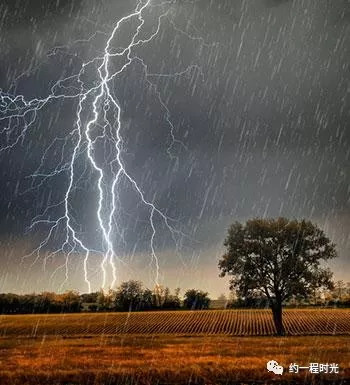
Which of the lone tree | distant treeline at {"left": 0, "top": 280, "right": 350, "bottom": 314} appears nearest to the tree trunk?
the lone tree

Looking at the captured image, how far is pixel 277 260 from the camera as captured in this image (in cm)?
4125

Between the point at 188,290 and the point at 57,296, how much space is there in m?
20.7

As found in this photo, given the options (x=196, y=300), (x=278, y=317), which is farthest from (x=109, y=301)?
(x=278, y=317)

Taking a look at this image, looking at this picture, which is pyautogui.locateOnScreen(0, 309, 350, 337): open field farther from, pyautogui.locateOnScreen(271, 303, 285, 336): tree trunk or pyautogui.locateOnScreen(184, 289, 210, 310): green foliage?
pyautogui.locateOnScreen(184, 289, 210, 310): green foliage

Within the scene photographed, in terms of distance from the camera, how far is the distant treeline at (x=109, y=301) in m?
81.4

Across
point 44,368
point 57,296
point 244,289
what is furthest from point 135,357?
point 57,296

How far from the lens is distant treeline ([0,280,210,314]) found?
8144 centimetres

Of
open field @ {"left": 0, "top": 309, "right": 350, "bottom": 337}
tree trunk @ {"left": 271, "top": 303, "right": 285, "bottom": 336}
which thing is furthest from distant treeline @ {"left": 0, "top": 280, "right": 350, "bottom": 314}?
tree trunk @ {"left": 271, "top": 303, "right": 285, "bottom": 336}

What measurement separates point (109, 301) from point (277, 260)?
46.6 metres

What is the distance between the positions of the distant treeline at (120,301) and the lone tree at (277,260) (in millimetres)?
37958

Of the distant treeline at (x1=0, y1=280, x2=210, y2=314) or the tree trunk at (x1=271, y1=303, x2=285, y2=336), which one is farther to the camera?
the distant treeline at (x1=0, y1=280, x2=210, y2=314)

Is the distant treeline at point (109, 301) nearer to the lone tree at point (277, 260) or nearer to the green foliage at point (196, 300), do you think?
the green foliage at point (196, 300)

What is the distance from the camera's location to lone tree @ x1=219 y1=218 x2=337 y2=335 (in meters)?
40.8

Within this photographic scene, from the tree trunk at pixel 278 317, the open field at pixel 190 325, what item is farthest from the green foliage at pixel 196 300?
the tree trunk at pixel 278 317
